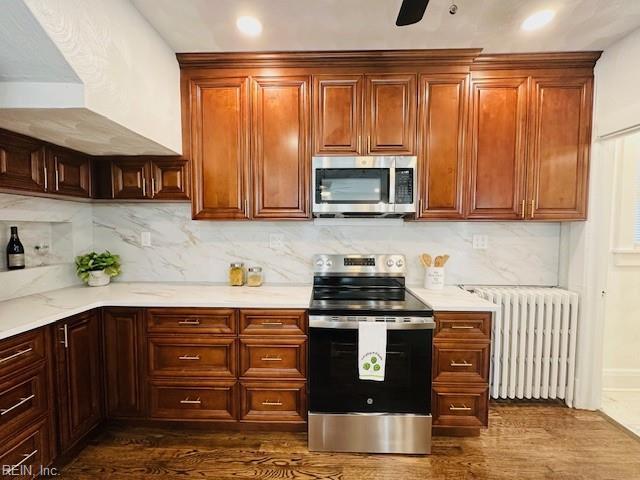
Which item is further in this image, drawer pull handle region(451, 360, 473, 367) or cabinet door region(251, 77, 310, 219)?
cabinet door region(251, 77, 310, 219)

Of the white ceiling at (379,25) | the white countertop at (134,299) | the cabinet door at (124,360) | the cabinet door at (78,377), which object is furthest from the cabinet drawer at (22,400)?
the white ceiling at (379,25)

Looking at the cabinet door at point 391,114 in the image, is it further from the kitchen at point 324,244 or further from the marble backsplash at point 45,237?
the marble backsplash at point 45,237

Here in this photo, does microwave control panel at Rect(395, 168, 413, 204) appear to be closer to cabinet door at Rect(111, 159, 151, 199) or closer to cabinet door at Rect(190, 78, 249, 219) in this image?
cabinet door at Rect(190, 78, 249, 219)

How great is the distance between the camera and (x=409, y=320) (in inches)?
73.7

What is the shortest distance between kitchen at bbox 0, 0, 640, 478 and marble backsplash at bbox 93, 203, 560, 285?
19mm

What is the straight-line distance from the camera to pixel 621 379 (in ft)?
8.61

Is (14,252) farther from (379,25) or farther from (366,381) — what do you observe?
(379,25)

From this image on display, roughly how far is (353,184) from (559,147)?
1.53m

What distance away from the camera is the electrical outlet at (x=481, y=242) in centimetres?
260

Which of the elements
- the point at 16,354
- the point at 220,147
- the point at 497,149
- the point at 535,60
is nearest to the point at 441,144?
the point at 497,149

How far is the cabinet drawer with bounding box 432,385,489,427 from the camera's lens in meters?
1.98

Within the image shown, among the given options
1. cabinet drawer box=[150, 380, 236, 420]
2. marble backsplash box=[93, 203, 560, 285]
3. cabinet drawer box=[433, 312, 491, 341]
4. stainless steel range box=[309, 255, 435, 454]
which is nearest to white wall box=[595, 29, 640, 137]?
marble backsplash box=[93, 203, 560, 285]

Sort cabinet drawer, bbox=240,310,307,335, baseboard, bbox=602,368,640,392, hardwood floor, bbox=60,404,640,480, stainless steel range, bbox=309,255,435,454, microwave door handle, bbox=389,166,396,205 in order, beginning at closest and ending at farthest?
hardwood floor, bbox=60,404,640,480
stainless steel range, bbox=309,255,435,454
cabinet drawer, bbox=240,310,307,335
microwave door handle, bbox=389,166,396,205
baseboard, bbox=602,368,640,392

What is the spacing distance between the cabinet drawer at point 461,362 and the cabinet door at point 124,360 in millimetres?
1928
